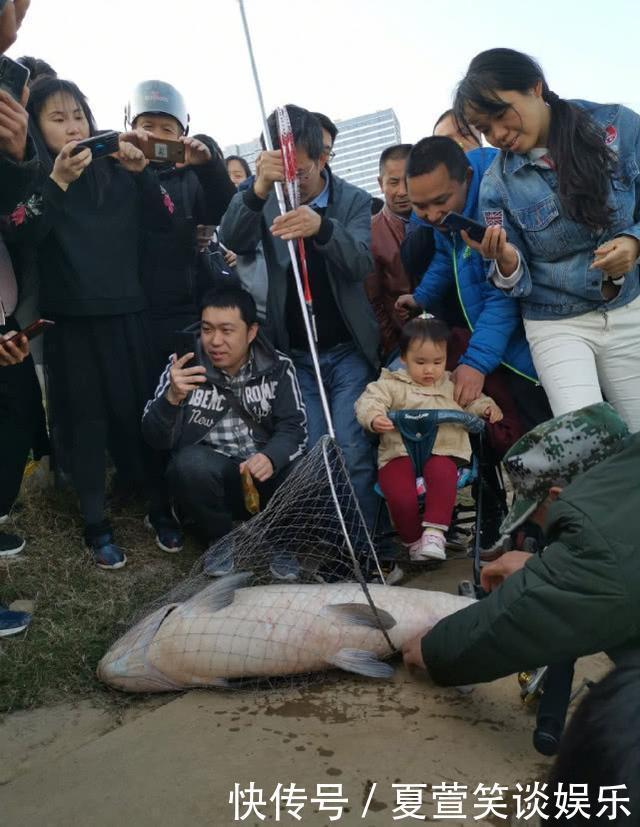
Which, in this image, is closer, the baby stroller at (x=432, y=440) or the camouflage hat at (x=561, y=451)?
the camouflage hat at (x=561, y=451)

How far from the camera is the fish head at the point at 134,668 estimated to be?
2.75 m

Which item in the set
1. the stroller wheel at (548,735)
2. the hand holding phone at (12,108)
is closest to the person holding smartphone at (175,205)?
the hand holding phone at (12,108)

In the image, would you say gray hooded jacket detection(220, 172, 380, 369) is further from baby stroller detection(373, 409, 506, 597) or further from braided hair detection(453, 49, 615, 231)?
braided hair detection(453, 49, 615, 231)

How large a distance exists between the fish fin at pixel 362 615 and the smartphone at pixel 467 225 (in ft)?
5.58

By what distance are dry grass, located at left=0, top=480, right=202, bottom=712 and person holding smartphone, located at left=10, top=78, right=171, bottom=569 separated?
0.14 metres

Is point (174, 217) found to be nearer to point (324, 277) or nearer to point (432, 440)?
point (324, 277)

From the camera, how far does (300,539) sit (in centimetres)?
344

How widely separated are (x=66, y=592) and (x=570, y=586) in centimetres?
243

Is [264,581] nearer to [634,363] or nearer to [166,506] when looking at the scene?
[166,506]

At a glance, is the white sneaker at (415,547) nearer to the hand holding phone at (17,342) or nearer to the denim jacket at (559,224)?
the denim jacket at (559,224)

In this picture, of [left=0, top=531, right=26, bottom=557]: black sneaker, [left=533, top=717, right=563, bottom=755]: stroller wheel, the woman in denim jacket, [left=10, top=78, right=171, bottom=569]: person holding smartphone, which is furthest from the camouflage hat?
[left=0, top=531, right=26, bottom=557]: black sneaker

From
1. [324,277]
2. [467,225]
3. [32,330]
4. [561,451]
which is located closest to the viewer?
[561,451]

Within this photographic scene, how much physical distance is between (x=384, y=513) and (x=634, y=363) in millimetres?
1474

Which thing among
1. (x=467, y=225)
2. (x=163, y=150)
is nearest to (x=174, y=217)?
(x=163, y=150)
